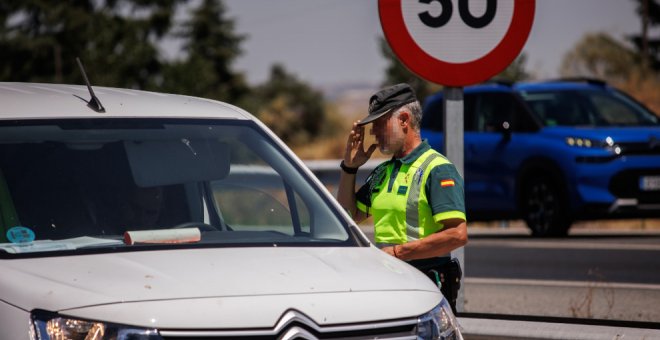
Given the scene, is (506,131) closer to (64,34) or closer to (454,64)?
(454,64)

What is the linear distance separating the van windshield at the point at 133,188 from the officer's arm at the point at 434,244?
0.43 meters

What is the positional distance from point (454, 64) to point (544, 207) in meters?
8.76

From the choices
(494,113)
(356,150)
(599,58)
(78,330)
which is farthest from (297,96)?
(78,330)

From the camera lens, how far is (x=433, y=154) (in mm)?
6316

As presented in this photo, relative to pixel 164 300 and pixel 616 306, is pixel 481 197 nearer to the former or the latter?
pixel 616 306

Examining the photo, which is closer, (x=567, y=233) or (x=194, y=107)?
(x=194, y=107)

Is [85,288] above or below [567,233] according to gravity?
above

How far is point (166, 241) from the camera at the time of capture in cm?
520

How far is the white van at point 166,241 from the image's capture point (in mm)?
4512

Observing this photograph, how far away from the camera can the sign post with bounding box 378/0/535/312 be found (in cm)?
806

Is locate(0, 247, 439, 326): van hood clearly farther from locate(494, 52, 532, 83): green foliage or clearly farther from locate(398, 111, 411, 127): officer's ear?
locate(494, 52, 532, 83): green foliage

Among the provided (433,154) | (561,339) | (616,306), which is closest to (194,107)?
(433,154)

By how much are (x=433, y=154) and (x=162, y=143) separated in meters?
1.23

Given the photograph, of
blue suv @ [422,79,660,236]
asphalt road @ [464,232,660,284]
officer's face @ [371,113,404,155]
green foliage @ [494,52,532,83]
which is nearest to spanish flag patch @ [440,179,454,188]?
officer's face @ [371,113,404,155]
